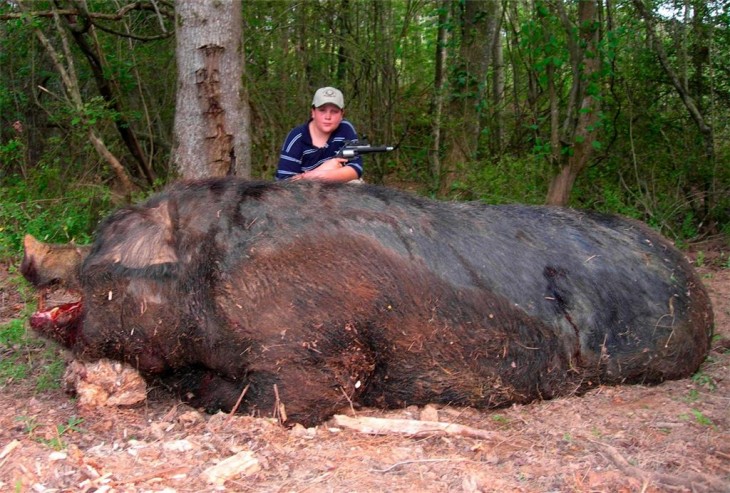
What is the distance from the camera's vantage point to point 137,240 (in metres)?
3.66

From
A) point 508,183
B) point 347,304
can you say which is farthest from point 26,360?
point 508,183

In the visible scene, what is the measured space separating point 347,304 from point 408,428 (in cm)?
65

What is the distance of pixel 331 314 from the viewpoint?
11.6 ft

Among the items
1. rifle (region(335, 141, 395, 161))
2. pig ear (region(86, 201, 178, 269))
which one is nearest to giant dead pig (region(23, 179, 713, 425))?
pig ear (region(86, 201, 178, 269))

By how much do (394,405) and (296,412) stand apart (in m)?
0.55

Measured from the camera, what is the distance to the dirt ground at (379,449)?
2.88 metres

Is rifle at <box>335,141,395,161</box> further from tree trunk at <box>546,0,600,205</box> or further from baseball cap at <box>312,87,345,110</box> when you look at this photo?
tree trunk at <box>546,0,600,205</box>

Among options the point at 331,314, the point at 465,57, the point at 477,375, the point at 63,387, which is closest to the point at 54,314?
the point at 63,387

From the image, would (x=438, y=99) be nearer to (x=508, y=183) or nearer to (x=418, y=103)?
(x=418, y=103)

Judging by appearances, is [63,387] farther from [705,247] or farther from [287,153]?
[705,247]

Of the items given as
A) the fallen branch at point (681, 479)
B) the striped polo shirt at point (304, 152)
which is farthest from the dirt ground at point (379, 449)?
the striped polo shirt at point (304, 152)

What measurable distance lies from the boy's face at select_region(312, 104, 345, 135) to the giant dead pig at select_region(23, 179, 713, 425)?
1813 mm

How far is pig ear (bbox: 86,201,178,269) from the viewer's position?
142 inches

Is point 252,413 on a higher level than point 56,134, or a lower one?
lower
